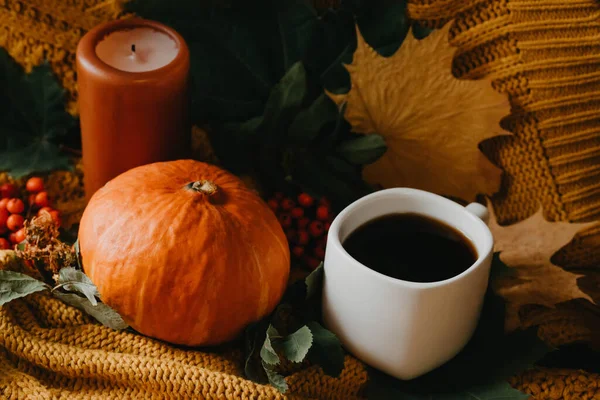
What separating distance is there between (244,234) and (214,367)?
0.11 metres

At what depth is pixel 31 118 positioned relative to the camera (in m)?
0.76

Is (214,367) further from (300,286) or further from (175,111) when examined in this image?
(175,111)

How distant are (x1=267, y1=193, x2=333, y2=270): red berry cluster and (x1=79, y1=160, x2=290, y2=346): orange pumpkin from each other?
103 mm

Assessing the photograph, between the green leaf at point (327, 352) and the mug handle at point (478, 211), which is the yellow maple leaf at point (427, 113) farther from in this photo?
the green leaf at point (327, 352)

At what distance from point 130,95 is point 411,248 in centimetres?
29

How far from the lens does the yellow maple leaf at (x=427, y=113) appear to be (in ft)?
2.35

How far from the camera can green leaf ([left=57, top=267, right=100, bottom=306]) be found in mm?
592

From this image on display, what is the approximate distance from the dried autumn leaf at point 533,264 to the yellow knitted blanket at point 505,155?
0.02 metres

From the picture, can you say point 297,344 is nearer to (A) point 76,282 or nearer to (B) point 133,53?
(A) point 76,282

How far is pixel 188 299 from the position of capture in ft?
1.89

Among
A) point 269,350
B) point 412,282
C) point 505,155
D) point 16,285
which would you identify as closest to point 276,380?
point 269,350

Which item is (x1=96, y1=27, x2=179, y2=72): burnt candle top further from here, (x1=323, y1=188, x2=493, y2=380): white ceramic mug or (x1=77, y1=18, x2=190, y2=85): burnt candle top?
(x1=323, y1=188, x2=493, y2=380): white ceramic mug

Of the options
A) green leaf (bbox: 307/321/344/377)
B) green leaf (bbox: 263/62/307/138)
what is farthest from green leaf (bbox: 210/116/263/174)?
green leaf (bbox: 307/321/344/377)

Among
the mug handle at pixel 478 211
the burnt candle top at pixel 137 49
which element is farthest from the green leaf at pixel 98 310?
the mug handle at pixel 478 211
